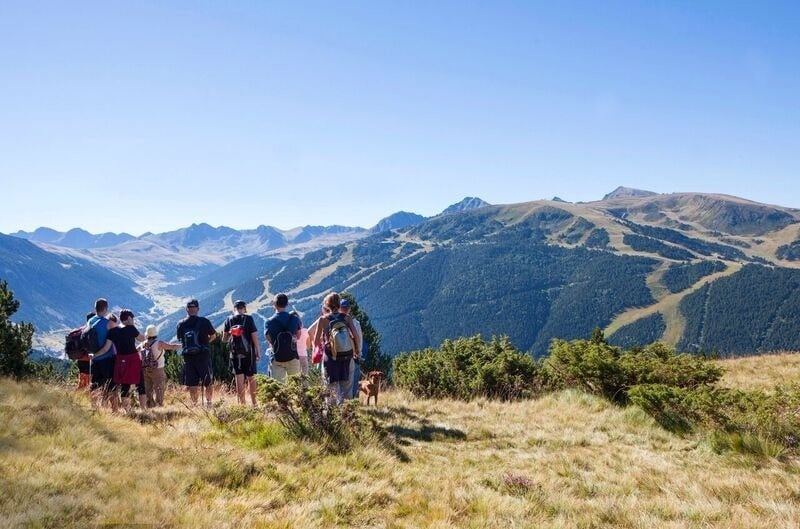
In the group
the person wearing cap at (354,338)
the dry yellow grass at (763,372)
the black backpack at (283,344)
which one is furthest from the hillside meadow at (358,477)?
the dry yellow grass at (763,372)

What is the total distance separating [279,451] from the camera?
6555 millimetres

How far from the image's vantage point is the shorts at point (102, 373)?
950cm

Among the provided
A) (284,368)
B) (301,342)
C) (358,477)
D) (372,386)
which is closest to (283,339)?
(301,342)

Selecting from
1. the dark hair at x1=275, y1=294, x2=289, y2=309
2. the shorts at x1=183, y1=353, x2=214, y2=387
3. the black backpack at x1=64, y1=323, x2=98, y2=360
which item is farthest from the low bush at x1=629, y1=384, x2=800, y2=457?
the black backpack at x1=64, y1=323, x2=98, y2=360

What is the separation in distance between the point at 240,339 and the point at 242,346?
0.15 m

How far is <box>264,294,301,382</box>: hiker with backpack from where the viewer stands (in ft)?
33.2

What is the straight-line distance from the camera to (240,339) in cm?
1028

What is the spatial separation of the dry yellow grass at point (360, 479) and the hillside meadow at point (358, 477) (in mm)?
20

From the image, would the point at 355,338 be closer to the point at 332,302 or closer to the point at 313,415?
the point at 332,302

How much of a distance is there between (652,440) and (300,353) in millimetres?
6933

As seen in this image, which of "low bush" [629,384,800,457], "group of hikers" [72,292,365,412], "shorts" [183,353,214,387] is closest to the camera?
"low bush" [629,384,800,457]

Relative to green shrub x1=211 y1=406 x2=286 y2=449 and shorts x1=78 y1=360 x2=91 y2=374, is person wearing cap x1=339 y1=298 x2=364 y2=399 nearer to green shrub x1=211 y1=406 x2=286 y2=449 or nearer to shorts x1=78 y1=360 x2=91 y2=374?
green shrub x1=211 y1=406 x2=286 y2=449

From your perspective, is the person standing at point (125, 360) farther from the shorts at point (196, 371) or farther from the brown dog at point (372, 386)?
the brown dog at point (372, 386)

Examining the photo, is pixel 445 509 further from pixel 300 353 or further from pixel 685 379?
pixel 685 379
